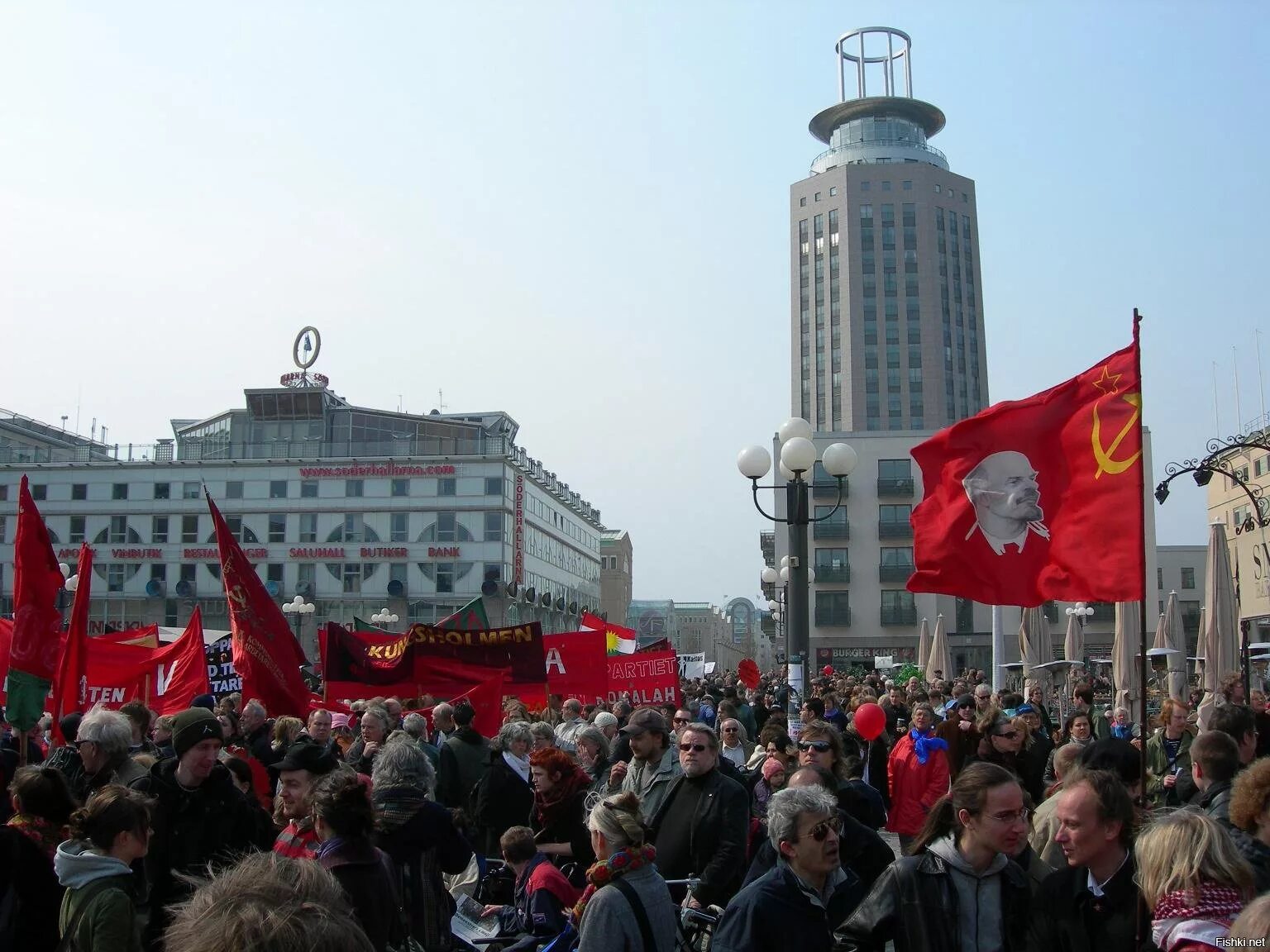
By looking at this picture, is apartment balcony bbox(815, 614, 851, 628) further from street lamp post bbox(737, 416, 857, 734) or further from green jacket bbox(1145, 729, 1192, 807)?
green jacket bbox(1145, 729, 1192, 807)

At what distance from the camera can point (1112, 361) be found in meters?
8.76

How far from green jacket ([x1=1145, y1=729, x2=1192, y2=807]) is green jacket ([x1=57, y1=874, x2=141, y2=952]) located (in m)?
6.80

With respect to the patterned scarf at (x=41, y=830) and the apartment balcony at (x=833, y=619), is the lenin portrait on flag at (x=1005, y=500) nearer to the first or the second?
the patterned scarf at (x=41, y=830)

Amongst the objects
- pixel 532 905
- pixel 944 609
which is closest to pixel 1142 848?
pixel 532 905

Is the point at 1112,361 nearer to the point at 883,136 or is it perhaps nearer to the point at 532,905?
the point at 532,905

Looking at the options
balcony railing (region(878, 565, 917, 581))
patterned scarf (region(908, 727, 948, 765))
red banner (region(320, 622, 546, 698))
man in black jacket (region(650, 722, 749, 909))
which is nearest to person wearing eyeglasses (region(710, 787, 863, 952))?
man in black jacket (region(650, 722, 749, 909))

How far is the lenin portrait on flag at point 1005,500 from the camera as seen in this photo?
30.7ft

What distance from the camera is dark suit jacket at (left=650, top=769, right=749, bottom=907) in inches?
253

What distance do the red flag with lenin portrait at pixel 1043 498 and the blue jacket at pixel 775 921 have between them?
4.10 m

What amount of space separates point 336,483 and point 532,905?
74.0m

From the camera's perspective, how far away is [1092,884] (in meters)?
4.25

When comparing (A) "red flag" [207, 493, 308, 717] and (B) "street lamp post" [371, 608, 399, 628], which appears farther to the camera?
(B) "street lamp post" [371, 608, 399, 628]

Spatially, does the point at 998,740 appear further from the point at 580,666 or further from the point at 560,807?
the point at 580,666

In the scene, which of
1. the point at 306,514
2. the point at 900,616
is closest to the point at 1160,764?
the point at 900,616
